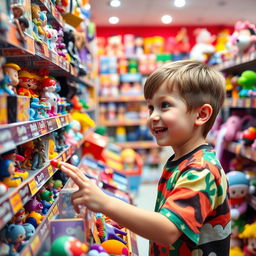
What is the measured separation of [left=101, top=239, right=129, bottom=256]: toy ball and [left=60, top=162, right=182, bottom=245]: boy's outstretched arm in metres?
0.48

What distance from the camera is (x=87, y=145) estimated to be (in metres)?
3.05

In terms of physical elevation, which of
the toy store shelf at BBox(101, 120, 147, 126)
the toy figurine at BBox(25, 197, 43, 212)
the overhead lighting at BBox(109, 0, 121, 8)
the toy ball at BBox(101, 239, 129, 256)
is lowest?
the toy ball at BBox(101, 239, 129, 256)

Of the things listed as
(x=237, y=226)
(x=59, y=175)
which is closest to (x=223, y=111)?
(x=237, y=226)

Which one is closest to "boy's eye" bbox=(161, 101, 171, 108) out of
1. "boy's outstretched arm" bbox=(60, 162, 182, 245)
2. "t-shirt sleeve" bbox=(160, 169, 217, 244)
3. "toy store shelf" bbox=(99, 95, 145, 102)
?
"t-shirt sleeve" bbox=(160, 169, 217, 244)

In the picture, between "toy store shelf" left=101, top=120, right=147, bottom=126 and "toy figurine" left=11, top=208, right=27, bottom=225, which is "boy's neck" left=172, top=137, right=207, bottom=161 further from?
"toy store shelf" left=101, top=120, right=147, bottom=126

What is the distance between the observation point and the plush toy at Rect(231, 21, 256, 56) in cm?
280

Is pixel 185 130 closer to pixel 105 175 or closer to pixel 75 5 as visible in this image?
pixel 75 5

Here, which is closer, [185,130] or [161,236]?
[161,236]

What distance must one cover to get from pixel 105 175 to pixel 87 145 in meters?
0.31

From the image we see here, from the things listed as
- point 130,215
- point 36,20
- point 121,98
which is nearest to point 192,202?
point 130,215

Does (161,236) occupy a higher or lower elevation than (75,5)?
lower

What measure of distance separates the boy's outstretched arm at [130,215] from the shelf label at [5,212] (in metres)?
0.18

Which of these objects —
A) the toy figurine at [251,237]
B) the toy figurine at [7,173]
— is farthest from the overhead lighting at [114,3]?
the toy figurine at [7,173]

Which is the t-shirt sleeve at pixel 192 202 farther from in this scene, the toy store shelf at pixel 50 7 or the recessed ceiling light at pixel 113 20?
the recessed ceiling light at pixel 113 20
